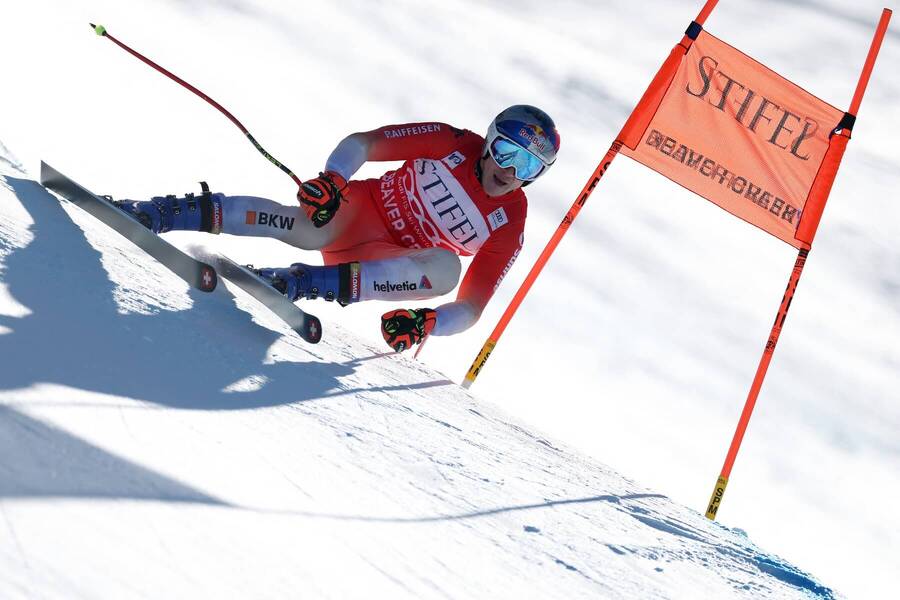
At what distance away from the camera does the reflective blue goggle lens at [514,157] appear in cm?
453

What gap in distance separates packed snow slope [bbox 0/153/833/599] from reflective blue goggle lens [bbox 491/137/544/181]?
127cm

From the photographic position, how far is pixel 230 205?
4215mm

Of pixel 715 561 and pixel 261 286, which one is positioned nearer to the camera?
pixel 715 561

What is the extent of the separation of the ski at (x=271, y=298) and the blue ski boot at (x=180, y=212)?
0.92ft

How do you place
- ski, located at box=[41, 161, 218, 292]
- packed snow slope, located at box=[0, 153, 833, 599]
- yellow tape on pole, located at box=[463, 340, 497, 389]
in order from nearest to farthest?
packed snow slope, located at box=[0, 153, 833, 599]
ski, located at box=[41, 161, 218, 292]
yellow tape on pole, located at box=[463, 340, 497, 389]

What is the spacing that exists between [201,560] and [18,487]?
291 millimetres

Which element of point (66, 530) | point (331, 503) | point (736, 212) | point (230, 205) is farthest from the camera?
point (736, 212)

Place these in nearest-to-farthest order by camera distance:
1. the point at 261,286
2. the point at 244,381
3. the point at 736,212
Answer: the point at 244,381 < the point at 261,286 < the point at 736,212

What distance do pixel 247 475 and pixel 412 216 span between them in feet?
9.79

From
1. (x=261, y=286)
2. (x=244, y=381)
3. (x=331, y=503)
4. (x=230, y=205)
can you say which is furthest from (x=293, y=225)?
(x=331, y=503)

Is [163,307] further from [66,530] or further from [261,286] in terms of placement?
[66,530]

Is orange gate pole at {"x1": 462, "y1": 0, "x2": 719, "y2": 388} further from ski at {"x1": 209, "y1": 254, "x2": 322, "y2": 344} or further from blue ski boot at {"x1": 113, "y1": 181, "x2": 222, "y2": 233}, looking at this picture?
ski at {"x1": 209, "y1": 254, "x2": 322, "y2": 344}

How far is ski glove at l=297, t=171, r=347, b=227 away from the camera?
4.11 m

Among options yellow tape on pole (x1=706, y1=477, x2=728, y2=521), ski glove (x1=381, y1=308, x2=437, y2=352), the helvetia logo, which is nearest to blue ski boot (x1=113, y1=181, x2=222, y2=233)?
the helvetia logo
